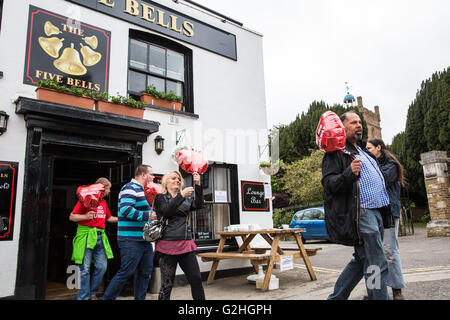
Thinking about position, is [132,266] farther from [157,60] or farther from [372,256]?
[157,60]

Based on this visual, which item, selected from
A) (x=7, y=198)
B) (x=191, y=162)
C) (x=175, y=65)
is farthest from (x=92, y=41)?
(x=191, y=162)

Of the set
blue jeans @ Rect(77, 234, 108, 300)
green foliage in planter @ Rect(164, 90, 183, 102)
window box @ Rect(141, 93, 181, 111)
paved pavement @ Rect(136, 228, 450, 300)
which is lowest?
paved pavement @ Rect(136, 228, 450, 300)

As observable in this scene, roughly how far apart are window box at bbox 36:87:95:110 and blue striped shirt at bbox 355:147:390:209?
4098mm

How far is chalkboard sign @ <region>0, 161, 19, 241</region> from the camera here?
14.1 feet

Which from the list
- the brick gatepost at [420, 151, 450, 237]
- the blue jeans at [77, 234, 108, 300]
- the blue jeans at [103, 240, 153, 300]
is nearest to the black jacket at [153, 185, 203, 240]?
the blue jeans at [103, 240, 153, 300]

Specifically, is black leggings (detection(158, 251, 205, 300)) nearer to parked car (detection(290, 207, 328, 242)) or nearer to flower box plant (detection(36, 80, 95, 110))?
flower box plant (detection(36, 80, 95, 110))

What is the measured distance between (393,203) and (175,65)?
5.03 meters

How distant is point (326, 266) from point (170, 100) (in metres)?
4.90

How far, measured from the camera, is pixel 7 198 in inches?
172

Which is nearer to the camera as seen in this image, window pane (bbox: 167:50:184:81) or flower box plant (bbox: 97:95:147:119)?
flower box plant (bbox: 97:95:147:119)

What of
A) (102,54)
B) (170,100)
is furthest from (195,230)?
(102,54)

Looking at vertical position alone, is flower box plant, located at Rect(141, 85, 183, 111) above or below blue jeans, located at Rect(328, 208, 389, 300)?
above

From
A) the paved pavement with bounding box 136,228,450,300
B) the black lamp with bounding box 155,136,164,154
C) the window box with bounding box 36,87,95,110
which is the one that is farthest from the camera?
the black lamp with bounding box 155,136,164,154
